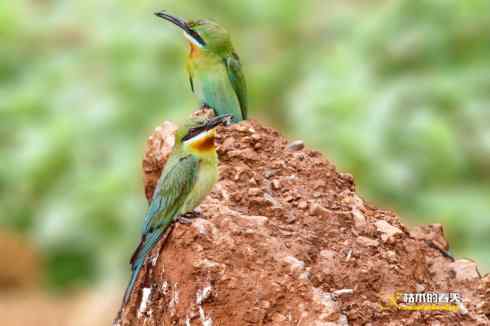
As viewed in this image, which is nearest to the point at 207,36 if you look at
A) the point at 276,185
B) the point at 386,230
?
the point at 276,185

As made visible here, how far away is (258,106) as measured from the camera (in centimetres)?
841

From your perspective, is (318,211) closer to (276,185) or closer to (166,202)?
(276,185)

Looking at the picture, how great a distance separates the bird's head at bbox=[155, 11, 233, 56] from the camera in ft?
15.3

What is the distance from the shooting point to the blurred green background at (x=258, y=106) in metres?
7.45

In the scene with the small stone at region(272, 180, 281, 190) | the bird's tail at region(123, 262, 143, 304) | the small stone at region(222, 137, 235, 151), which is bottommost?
the bird's tail at region(123, 262, 143, 304)

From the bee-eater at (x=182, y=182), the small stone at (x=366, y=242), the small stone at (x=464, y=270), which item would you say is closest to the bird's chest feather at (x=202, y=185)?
the bee-eater at (x=182, y=182)

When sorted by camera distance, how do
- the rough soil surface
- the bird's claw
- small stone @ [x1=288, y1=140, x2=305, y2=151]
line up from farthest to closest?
small stone @ [x1=288, y1=140, x2=305, y2=151], the bird's claw, the rough soil surface

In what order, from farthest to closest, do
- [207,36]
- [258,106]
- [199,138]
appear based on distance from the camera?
1. [258,106]
2. [207,36]
3. [199,138]

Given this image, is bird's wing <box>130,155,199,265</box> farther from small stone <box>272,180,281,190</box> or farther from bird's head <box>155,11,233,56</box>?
bird's head <box>155,11,233,56</box>

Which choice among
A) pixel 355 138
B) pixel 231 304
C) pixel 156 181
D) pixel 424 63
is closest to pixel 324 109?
pixel 355 138

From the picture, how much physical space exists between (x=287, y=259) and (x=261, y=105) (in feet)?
17.2

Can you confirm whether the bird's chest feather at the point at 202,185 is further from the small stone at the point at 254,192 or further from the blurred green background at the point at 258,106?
the blurred green background at the point at 258,106

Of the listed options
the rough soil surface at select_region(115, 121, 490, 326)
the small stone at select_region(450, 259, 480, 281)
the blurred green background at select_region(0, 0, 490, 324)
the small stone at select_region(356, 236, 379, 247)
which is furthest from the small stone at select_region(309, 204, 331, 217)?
the blurred green background at select_region(0, 0, 490, 324)

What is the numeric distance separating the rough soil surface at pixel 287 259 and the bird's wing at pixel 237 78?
970 mm
